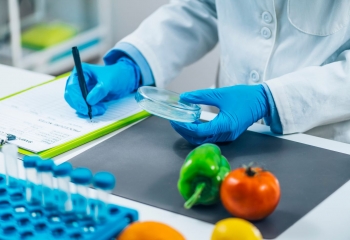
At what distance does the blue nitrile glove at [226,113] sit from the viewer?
101 centimetres

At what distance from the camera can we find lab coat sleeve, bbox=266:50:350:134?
43.0 inches

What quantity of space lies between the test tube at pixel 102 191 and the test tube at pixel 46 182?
0.21ft

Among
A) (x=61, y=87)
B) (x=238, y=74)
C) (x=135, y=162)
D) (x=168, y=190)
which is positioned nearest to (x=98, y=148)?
(x=135, y=162)

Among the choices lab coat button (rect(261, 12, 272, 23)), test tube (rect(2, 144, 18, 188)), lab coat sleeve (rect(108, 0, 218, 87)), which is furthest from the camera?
lab coat sleeve (rect(108, 0, 218, 87))

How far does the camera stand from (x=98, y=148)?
1014 millimetres

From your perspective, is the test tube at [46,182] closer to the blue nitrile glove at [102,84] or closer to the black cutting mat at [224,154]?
the black cutting mat at [224,154]

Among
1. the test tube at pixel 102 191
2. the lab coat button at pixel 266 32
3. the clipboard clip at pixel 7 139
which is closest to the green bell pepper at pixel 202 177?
the test tube at pixel 102 191

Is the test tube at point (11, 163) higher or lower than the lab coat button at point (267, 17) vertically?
lower

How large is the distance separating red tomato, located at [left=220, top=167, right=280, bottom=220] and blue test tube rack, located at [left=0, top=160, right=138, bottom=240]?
12 cm

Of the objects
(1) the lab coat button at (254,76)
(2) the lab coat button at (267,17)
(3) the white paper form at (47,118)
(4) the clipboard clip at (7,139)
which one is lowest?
(3) the white paper form at (47,118)

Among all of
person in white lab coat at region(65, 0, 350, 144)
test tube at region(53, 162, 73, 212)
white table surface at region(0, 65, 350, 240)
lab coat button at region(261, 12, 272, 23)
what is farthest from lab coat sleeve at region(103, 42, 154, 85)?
test tube at region(53, 162, 73, 212)

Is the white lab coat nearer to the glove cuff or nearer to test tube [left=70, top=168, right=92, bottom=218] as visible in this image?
the glove cuff

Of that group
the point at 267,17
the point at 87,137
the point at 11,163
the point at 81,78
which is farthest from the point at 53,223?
the point at 267,17

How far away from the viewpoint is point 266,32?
123cm
